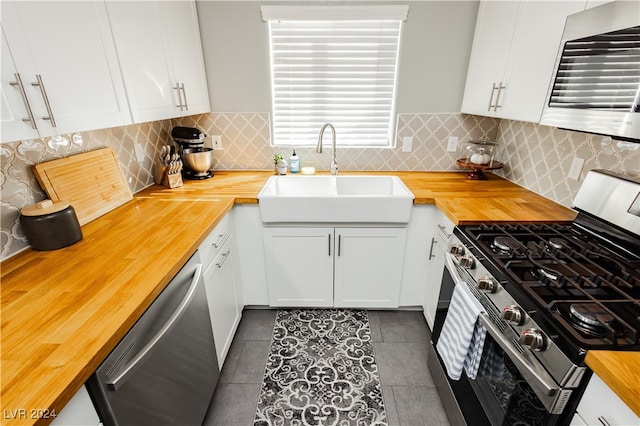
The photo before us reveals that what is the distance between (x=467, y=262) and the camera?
1269 mm

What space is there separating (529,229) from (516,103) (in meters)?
0.69

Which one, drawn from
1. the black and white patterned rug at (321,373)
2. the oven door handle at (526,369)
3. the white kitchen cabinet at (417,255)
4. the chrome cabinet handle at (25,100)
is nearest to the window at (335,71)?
the white kitchen cabinet at (417,255)

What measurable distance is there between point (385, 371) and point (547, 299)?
1.11 m

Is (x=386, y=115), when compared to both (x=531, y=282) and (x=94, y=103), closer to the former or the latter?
(x=531, y=282)

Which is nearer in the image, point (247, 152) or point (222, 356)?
point (222, 356)

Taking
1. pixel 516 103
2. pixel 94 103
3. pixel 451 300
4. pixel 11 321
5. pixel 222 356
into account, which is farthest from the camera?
pixel 222 356

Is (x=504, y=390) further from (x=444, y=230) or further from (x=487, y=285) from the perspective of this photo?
(x=444, y=230)

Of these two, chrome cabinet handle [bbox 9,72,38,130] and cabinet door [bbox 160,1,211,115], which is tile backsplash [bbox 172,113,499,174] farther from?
chrome cabinet handle [bbox 9,72,38,130]

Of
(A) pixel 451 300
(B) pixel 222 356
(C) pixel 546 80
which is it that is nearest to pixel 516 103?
(C) pixel 546 80

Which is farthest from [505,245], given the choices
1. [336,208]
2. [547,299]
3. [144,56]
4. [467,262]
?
[144,56]

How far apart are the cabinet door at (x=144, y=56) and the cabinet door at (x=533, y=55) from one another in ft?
6.23

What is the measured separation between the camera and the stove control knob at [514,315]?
36.7 inches

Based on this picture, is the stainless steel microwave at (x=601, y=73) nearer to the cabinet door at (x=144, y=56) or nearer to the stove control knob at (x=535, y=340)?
the stove control knob at (x=535, y=340)

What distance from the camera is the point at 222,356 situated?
66.9 inches
